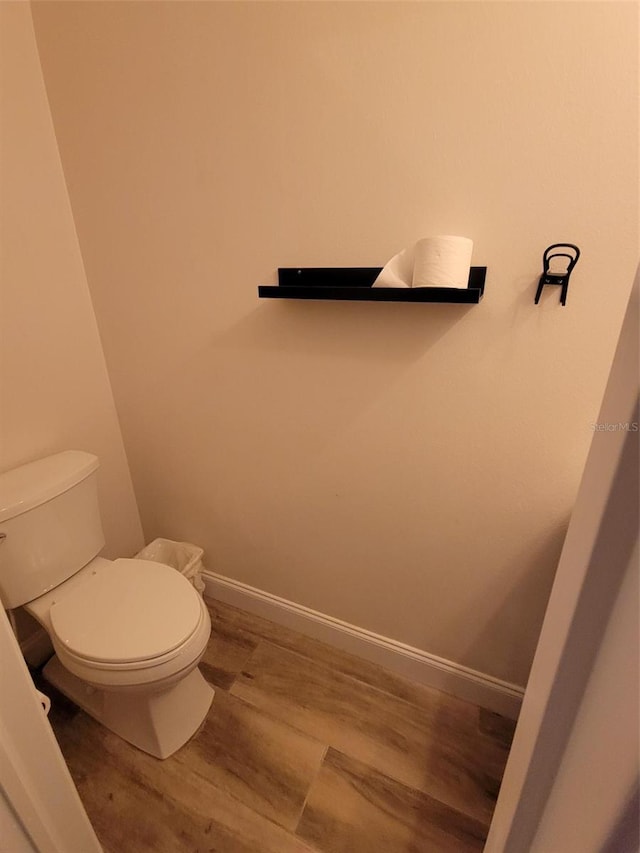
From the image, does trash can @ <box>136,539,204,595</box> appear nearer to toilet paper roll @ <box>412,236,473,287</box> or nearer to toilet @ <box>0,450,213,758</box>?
toilet @ <box>0,450,213,758</box>

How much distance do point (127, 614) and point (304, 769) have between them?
2.32 ft

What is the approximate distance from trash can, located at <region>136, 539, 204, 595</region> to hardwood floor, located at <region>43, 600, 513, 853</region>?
1.13ft

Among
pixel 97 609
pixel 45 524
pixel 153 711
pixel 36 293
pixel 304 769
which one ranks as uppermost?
pixel 36 293

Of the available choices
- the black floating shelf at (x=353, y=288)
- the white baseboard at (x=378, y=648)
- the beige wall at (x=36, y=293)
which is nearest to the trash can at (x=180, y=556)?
the white baseboard at (x=378, y=648)

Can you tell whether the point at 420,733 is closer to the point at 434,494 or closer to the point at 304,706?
the point at 304,706

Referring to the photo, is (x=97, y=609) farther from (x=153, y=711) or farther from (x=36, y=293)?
(x=36, y=293)

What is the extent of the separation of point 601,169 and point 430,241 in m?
0.35

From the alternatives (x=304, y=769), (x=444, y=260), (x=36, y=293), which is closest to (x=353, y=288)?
(x=444, y=260)

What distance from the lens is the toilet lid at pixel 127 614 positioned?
1012mm

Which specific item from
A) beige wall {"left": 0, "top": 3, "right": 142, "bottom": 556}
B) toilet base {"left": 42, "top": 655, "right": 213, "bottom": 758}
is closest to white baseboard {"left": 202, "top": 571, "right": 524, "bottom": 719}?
toilet base {"left": 42, "top": 655, "right": 213, "bottom": 758}

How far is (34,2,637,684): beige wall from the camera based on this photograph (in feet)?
2.64

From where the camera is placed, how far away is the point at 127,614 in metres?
1.11

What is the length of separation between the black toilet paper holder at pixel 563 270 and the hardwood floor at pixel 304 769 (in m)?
1.35

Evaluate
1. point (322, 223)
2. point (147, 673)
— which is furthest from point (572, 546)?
point (147, 673)
